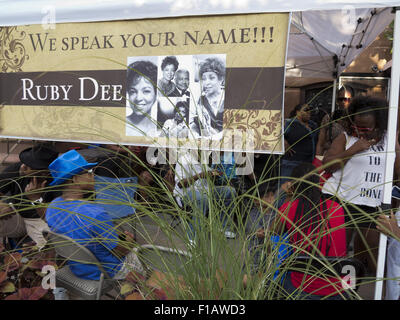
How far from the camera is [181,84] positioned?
1676 millimetres

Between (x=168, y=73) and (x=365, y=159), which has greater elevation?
(x=168, y=73)

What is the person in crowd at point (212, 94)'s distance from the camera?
1619 mm

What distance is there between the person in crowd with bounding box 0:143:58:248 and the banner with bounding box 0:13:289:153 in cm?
32

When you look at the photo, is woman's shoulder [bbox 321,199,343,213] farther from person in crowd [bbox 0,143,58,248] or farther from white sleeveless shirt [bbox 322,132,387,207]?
person in crowd [bbox 0,143,58,248]

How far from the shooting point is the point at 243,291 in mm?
783

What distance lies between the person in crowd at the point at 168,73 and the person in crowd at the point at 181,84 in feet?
0.10

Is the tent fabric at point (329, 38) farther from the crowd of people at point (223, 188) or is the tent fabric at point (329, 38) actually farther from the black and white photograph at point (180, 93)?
the black and white photograph at point (180, 93)

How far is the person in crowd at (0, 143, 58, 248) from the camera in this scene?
1841mm

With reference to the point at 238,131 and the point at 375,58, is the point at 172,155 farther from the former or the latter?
the point at 375,58

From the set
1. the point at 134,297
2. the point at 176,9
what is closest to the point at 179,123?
the point at 176,9

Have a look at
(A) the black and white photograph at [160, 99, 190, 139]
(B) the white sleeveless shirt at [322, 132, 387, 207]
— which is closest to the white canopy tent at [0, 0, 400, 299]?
(B) the white sleeveless shirt at [322, 132, 387, 207]

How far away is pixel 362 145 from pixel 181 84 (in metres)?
1.27

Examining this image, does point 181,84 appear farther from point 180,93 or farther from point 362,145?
point 362,145
